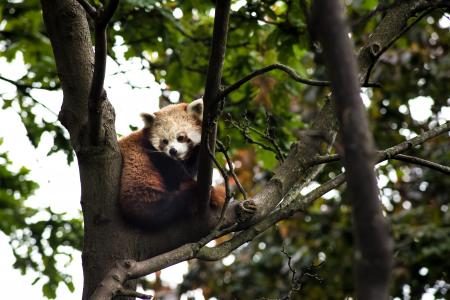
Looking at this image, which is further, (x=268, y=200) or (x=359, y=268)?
(x=268, y=200)

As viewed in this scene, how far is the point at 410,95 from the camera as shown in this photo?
7.49 m

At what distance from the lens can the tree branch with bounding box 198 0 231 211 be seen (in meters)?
2.82

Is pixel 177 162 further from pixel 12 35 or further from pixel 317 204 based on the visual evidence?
pixel 317 204

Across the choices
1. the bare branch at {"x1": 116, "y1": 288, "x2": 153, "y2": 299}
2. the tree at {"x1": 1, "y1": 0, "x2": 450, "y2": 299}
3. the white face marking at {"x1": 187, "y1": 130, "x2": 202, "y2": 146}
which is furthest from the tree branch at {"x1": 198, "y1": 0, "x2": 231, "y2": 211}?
the white face marking at {"x1": 187, "y1": 130, "x2": 202, "y2": 146}

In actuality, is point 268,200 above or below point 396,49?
below

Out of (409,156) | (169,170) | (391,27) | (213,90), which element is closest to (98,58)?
(213,90)

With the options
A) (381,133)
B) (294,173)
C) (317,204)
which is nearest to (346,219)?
(317,204)

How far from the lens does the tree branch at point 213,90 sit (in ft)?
9.26

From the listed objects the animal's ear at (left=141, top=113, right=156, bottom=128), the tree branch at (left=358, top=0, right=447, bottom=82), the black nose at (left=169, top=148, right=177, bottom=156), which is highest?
the animal's ear at (left=141, top=113, right=156, bottom=128)

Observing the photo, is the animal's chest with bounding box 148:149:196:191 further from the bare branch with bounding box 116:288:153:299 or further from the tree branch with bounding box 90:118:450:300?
the bare branch with bounding box 116:288:153:299

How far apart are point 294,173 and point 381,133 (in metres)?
4.38

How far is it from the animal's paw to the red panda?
0.26 meters

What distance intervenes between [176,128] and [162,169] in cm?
76

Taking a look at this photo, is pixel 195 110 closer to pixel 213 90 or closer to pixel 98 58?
pixel 213 90
